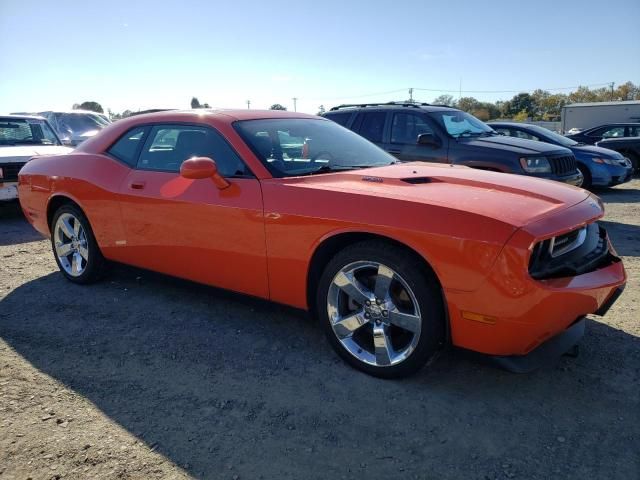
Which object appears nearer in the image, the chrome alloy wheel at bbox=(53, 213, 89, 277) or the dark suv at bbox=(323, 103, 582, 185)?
the chrome alloy wheel at bbox=(53, 213, 89, 277)

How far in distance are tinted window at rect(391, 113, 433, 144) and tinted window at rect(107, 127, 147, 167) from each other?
14.3 ft

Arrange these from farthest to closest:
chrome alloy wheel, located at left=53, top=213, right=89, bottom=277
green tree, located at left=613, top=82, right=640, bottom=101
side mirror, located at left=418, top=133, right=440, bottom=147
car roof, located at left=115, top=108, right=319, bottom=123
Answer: green tree, located at left=613, top=82, right=640, bottom=101
side mirror, located at left=418, top=133, right=440, bottom=147
chrome alloy wheel, located at left=53, top=213, right=89, bottom=277
car roof, located at left=115, top=108, right=319, bottom=123

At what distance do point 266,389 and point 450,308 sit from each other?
1.12m

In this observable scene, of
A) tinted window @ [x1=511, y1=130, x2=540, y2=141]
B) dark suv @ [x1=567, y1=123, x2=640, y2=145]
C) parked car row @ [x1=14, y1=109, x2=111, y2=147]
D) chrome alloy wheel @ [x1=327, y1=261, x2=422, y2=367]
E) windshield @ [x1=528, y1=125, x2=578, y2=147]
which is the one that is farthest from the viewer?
parked car row @ [x1=14, y1=109, x2=111, y2=147]

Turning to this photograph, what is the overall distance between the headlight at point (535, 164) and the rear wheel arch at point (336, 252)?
4781 millimetres

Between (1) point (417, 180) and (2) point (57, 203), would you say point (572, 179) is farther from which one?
(2) point (57, 203)

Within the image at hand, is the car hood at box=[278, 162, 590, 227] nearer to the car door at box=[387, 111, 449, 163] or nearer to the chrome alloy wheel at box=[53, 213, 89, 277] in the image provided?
the chrome alloy wheel at box=[53, 213, 89, 277]

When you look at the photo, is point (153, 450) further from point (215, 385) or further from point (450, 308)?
point (450, 308)

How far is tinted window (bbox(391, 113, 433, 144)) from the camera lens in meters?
7.43

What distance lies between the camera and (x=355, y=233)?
2.84m

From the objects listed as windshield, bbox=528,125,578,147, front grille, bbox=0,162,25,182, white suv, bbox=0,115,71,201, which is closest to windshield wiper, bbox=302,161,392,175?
white suv, bbox=0,115,71,201

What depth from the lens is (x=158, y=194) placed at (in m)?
3.65

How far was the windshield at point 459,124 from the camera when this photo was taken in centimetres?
743

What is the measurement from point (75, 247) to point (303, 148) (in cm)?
245
